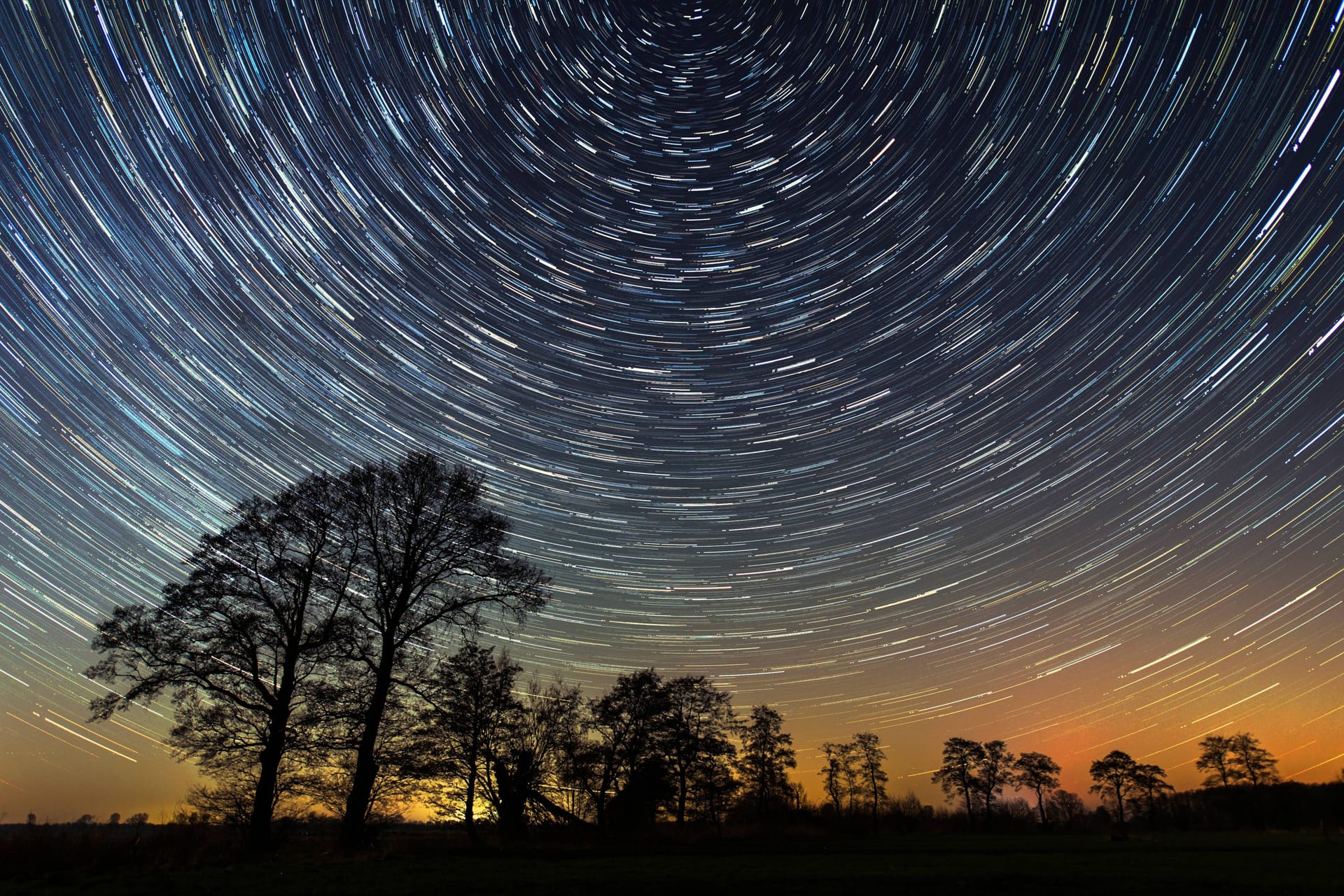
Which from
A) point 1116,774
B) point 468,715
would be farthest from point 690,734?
point 1116,774

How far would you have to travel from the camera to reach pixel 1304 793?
73125 millimetres

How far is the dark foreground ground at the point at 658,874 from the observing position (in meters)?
8.60

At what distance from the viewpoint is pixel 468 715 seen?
1831 cm

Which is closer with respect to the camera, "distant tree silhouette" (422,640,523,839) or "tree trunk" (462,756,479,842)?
"distant tree silhouette" (422,640,523,839)

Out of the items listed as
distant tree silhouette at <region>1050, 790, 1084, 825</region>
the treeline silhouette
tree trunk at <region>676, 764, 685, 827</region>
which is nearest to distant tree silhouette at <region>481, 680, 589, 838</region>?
the treeline silhouette

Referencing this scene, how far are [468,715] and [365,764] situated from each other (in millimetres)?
4725

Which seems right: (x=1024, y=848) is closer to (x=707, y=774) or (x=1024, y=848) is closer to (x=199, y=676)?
(x=707, y=774)

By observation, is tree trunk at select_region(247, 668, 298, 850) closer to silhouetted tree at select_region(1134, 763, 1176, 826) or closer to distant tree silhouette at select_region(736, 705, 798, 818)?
distant tree silhouette at select_region(736, 705, 798, 818)

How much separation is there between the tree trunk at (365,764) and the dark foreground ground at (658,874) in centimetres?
53

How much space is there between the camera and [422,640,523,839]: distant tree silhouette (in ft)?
51.4

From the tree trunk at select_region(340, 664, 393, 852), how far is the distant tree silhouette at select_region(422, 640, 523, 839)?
1019mm

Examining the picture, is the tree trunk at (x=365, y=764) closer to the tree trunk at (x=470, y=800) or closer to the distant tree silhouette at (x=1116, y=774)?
the tree trunk at (x=470, y=800)

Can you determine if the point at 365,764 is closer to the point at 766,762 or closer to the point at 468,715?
the point at 468,715

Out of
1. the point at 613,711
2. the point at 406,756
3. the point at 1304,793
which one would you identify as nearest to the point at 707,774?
the point at 613,711
